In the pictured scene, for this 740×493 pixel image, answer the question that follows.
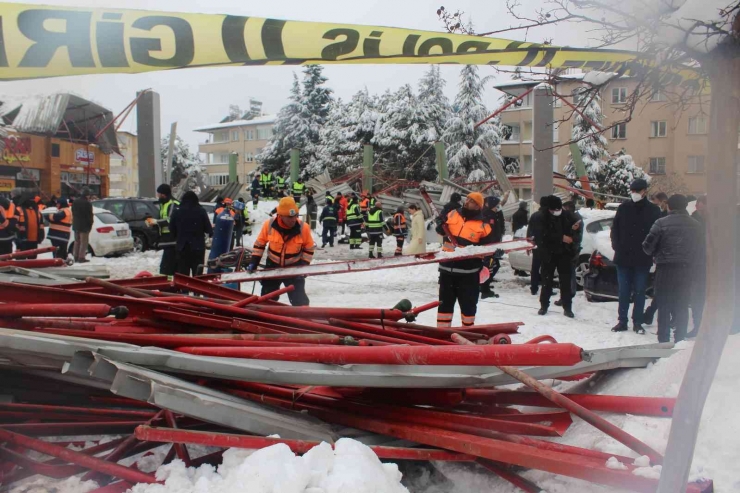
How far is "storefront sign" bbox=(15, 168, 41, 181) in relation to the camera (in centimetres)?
2908

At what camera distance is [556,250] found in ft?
26.9

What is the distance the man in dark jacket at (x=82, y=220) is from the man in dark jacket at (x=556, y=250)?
10467 mm

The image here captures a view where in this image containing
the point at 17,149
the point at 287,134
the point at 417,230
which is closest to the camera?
the point at 417,230

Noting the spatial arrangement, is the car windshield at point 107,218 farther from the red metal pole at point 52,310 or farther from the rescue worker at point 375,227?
the red metal pole at point 52,310

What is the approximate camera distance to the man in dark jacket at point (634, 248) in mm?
7125

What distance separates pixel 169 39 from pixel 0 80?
112 centimetres

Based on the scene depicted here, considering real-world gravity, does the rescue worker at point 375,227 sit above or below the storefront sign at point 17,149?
below

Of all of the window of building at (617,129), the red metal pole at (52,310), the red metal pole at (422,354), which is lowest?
the red metal pole at (422,354)

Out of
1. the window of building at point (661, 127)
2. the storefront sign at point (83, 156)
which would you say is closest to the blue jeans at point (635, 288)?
the window of building at point (661, 127)

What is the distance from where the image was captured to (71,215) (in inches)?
524

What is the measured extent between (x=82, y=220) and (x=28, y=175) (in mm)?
19093

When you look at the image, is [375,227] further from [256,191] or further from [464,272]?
[256,191]

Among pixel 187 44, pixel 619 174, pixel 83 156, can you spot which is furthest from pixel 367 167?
pixel 187 44

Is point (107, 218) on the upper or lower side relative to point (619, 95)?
lower
